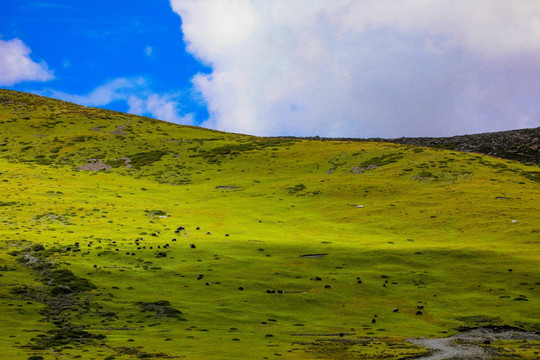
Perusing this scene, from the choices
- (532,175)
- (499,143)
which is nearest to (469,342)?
(532,175)

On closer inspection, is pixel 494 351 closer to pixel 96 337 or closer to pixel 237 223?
pixel 96 337

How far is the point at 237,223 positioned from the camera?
82750 millimetres

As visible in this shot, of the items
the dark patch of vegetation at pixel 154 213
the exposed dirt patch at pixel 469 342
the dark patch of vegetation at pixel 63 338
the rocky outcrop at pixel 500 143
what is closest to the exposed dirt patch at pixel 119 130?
the dark patch of vegetation at pixel 154 213

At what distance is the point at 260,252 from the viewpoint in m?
65.5

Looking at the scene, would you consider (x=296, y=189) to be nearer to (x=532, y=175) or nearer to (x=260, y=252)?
(x=260, y=252)

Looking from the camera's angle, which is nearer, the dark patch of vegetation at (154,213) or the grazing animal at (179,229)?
the grazing animal at (179,229)

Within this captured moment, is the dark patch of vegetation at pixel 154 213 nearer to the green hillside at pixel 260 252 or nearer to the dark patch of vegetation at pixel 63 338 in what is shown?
the green hillside at pixel 260 252

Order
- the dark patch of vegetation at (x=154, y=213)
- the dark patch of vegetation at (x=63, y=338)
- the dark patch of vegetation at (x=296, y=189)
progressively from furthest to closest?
the dark patch of vegetation at (x=296, y=189) → the dark patch of vegetation at (x=154, y=213) → the dark patch of vegetation at (x=63, y=338)

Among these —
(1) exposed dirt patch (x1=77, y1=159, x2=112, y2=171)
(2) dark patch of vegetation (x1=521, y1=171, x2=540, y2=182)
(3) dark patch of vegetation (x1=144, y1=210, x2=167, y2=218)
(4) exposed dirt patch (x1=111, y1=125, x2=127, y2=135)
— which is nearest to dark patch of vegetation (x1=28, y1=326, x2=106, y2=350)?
(3) dark patch of vegetation (x1=144, y1=210, x2=167, y2=218)

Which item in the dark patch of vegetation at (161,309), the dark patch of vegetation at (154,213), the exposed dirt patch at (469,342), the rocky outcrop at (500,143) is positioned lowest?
the exposed dirt patch at (469,342)

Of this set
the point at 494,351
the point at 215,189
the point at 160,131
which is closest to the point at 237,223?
the point at 215,189

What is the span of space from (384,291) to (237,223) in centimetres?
3268

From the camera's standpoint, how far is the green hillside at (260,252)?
40.7 meters

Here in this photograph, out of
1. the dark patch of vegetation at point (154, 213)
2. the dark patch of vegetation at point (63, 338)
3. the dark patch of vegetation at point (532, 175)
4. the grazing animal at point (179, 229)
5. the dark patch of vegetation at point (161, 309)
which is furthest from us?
the dark patch of vegetation at point (532, 175)
